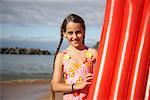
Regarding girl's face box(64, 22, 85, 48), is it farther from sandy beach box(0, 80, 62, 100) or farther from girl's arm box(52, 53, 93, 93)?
sandy beach box(0, 80, 62, 100)

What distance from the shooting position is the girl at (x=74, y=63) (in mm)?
1367

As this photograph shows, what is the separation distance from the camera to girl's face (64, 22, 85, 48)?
4.55ft

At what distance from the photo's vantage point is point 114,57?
1.36 m

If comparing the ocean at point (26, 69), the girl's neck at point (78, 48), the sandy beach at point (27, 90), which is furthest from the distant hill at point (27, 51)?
the ocean at point (26, 69)

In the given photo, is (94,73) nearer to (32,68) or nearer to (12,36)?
(12,36)

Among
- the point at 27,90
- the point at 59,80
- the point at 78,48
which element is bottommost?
the point at 27,90

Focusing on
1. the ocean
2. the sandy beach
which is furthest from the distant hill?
the ocean

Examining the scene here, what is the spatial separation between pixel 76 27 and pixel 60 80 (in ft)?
0.68

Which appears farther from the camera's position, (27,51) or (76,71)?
(27,51)

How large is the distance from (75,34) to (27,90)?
8.80ft

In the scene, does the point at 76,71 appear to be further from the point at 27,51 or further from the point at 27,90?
the point at 27,90

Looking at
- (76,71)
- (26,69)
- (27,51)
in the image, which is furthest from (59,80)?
(26,69)

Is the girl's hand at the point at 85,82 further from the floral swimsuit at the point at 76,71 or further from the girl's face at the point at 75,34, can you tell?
the girl's face at the point at 75,34

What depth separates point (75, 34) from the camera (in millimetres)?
1395
